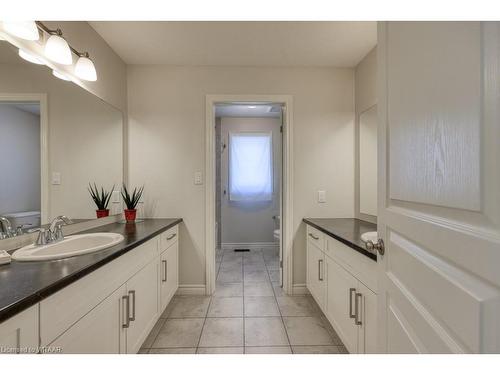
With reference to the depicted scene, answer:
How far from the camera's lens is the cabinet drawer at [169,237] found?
1.92 m

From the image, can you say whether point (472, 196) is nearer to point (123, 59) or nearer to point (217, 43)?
point (217, 43)

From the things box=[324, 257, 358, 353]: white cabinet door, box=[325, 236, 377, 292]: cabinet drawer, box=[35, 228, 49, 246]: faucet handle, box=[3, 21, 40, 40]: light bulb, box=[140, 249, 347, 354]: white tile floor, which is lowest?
box=[140, 249, 347, 354]: white tile floor

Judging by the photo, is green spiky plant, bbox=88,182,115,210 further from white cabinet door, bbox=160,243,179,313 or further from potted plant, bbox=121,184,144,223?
white cabinet door, bbox=160,243,179,313

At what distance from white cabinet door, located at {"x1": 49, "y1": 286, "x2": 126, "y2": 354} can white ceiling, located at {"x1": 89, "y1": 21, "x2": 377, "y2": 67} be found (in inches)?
74.5

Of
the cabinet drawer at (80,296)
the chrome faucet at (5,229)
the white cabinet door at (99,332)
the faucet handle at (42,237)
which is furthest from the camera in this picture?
the faucet handle at (42,237)

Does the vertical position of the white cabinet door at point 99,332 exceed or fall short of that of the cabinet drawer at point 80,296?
it falls short

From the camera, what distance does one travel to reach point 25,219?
4.16 feet

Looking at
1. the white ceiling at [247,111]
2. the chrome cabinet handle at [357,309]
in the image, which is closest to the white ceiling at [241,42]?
the white ceiling at [247,111]

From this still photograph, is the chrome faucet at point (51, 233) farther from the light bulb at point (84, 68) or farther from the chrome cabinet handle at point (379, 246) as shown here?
the chrome cabinet handle at point (379, 246)

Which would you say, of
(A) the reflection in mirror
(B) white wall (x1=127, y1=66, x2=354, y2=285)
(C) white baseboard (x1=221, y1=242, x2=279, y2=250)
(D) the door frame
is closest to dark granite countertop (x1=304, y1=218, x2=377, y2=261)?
(A) the reflection in mirror

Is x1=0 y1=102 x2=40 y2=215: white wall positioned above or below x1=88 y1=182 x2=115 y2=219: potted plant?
above

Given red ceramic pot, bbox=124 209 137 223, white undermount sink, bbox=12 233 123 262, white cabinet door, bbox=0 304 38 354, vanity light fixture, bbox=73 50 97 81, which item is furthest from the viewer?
red ceramic pot, bbox=124 209 137 223

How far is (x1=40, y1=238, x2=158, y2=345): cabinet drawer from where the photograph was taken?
773 mm
